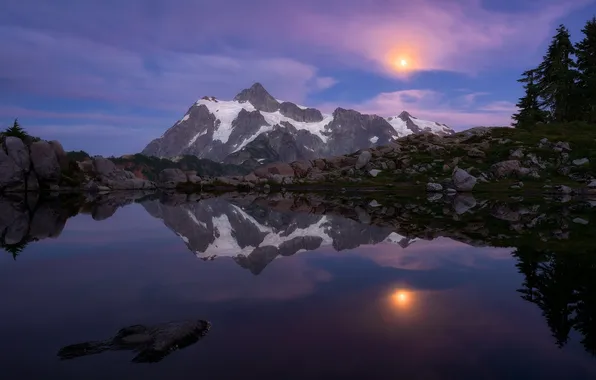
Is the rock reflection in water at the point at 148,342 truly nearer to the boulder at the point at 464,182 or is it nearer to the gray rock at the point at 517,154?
the boulder at the point at 464,182

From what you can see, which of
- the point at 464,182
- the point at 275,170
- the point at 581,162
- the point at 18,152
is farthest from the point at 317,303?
the point at 275,170

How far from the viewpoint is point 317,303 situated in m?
12.4

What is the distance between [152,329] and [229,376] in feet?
9.91

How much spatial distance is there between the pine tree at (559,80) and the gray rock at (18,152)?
134 metres

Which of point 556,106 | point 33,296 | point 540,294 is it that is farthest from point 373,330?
point 556,106

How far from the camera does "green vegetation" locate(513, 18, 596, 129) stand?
105875 mm

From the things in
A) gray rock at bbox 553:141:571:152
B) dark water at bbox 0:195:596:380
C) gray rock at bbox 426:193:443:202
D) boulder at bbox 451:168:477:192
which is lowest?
dark water at bbox 0:195:596:380

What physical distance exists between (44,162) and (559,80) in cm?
13491

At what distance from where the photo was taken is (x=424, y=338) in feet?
31.3

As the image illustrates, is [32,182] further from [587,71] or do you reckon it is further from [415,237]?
[587,71]

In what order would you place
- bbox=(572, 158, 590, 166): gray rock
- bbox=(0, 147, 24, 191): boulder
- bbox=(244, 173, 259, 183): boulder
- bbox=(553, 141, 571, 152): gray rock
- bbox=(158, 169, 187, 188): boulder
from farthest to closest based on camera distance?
bbox=(158, 169, 187, 188): boulder < bbox=(244, 173, 259, 183): boulder < bbox=(553, 141, 571, 152): gray rock < bbox=(572, 158, 590, 166): gray rock < bbox=(0, 147, 24, 191): boulder

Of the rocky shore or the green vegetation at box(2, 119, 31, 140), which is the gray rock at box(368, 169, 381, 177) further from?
the green vegetation at box(2, 119, 31, 140)

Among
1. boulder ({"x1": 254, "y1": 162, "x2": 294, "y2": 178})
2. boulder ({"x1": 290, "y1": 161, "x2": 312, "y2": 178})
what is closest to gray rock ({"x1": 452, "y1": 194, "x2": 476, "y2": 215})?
boulder ({"x1": 290, "y1": 161, "x2": 312, "y2": 178})

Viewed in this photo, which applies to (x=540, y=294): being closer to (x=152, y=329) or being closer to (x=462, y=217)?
(x=152, y=329)
